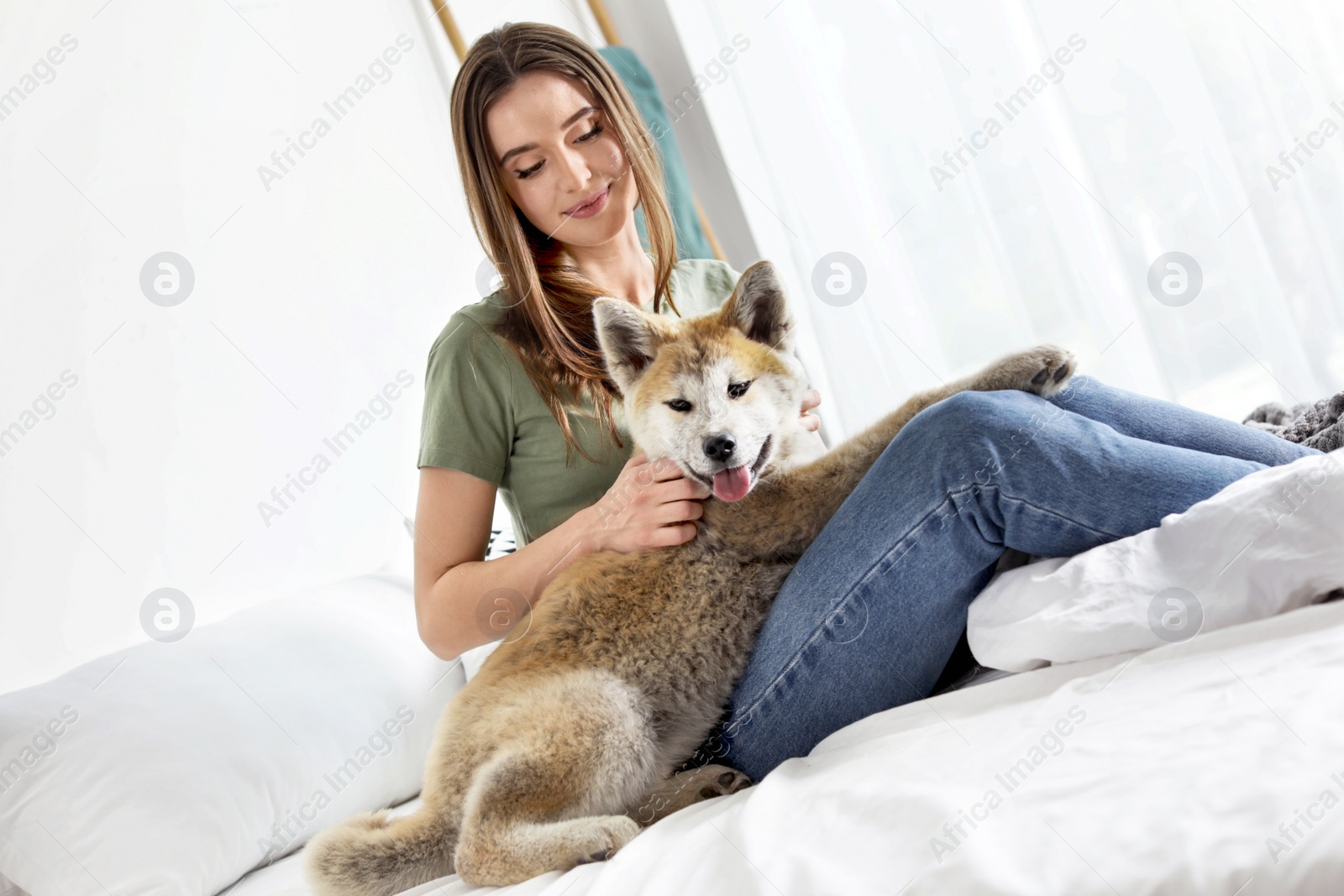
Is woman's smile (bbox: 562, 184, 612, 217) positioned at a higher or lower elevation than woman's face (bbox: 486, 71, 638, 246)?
lower

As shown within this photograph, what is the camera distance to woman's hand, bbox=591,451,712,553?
1631 millimetres

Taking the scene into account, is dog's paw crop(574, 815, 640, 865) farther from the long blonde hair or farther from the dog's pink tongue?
the long blonde hair

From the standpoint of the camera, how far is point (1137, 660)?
1.10 m

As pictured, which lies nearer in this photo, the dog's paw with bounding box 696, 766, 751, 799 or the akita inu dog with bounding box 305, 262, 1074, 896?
the akita inu dog with bounding box 305, 262, 1074, 896

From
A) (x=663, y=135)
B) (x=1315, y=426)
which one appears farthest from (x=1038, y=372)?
(x=663, y=135)

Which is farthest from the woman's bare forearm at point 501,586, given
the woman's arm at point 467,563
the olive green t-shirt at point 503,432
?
the olive green t-shirt at point 503,432

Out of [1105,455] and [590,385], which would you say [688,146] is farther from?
[1105,455]

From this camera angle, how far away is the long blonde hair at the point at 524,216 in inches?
74.7

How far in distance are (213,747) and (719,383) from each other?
1.21m

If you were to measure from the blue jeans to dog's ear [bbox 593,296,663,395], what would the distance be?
1.91 feet

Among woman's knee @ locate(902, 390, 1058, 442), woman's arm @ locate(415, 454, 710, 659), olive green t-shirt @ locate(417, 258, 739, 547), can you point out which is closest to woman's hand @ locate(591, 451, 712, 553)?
woman's arm @ locate(415, 454, 710, 659)

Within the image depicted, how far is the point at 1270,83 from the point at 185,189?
2.77 meters

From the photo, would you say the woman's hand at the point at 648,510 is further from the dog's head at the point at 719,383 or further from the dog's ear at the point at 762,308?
the dog's ear at the point at 762,308

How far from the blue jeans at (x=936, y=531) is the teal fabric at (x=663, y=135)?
217cm
